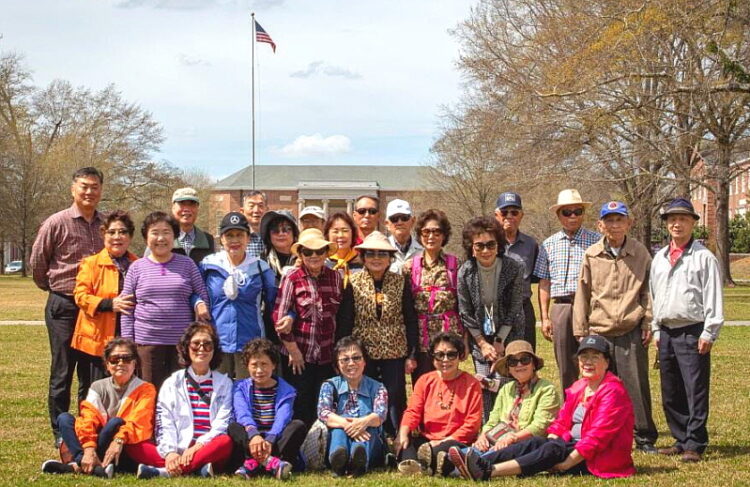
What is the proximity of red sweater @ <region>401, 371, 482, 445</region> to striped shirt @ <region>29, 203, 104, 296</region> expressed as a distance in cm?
303

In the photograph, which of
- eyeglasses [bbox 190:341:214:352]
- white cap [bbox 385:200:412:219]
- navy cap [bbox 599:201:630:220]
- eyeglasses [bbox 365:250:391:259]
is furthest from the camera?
white cap [bbox 385:200:412:219]

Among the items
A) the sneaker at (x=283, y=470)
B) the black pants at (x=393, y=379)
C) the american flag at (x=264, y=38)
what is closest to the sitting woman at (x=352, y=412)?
the black pants at (x=393, y=379)

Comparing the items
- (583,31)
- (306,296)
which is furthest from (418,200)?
(306,296)

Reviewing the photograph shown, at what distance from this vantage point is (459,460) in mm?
5879

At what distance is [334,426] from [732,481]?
282cm

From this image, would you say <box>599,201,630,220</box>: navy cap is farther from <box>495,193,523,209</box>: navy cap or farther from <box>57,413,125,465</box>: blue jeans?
<box>57,413,125,465</box>: blue jeans

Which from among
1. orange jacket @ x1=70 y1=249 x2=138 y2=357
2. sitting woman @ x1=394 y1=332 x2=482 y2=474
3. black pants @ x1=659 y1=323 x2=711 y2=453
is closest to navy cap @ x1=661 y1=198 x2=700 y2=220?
black pants @ x1=659 y1=323 x2=711 y2=453

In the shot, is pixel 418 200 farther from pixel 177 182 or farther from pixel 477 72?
pixel 477 72

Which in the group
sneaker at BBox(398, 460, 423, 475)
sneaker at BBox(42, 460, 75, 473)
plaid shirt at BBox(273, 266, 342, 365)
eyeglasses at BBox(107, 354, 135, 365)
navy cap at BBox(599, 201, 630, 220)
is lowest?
sneaker at BBox(398, 460, 423, 475)

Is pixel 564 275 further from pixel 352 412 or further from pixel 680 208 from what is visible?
Answer: pixel 352 412

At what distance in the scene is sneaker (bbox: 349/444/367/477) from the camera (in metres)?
6.05

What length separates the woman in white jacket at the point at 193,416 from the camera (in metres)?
5.93

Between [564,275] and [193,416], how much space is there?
11.3 ft

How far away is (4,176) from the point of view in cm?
4650
